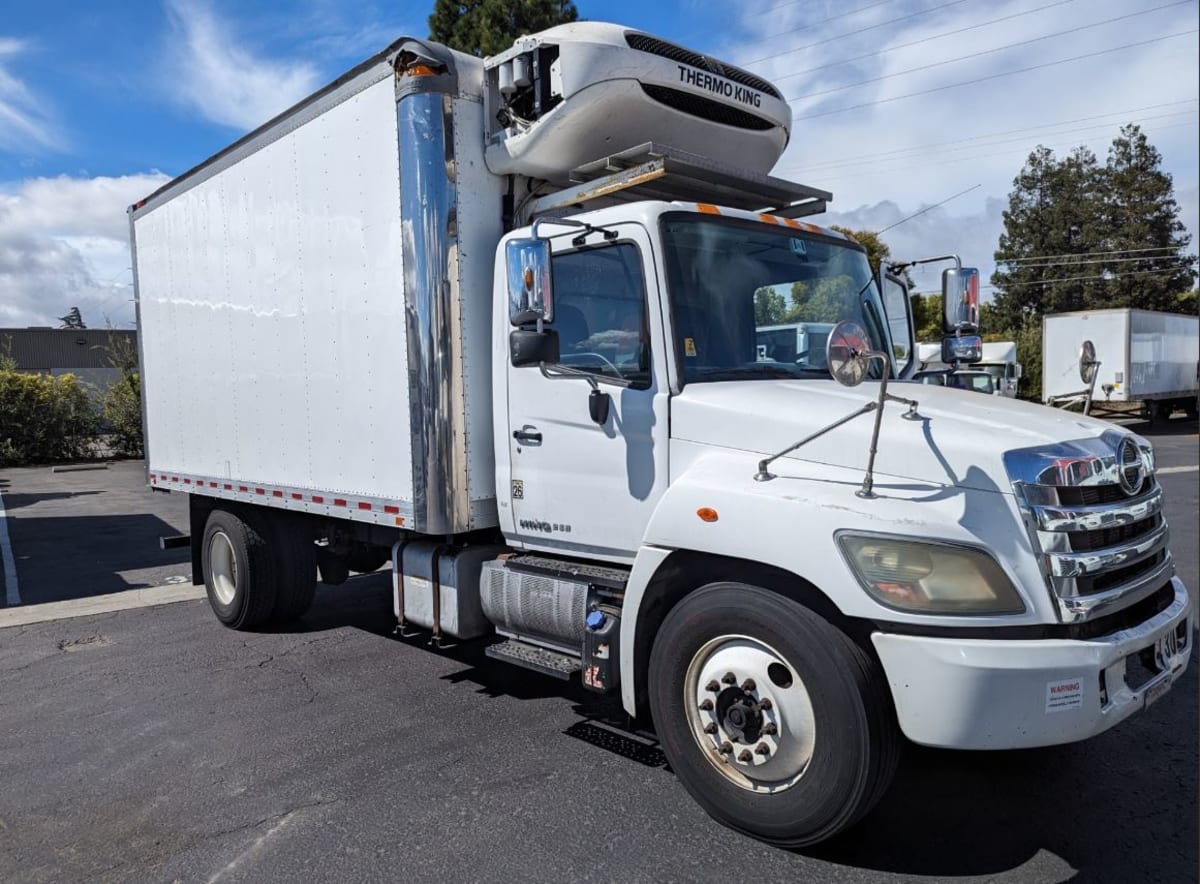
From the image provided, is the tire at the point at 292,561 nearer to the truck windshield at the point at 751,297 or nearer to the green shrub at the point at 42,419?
the truck windshield at the point at 751,297

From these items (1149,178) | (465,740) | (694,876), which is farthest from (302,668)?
(1149,178)

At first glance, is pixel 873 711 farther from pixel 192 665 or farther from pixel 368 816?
pixel 192 665

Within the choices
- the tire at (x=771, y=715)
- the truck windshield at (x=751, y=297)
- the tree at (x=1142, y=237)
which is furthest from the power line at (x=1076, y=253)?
the tire at (x=771, y=715)

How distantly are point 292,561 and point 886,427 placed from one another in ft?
15.7

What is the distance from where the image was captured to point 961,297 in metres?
5.16

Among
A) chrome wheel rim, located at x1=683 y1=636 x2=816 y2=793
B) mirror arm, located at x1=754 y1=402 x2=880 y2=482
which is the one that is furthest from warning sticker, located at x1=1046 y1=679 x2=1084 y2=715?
mirror arm, located at x1=754 y1=402 x2=880 y2=482

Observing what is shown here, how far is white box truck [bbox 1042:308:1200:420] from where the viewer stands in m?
25.3

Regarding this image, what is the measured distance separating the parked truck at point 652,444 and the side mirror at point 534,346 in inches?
0.7

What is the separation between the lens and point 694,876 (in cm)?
318

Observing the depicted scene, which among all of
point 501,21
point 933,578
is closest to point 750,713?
point 933,578

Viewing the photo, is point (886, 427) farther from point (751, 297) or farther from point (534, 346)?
point (534, 346)

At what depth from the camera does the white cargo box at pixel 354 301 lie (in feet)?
15.2

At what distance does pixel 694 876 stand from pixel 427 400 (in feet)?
8.85

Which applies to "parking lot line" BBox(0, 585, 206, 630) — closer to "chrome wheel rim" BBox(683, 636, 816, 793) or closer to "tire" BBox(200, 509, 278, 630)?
"tire" BBox(200, 509, 278, 630)
